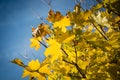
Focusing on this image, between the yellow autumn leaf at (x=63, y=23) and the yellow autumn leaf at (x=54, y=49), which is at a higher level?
the yellow autumn leaf at (x=63, y=23)

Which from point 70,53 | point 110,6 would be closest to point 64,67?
point 70,53

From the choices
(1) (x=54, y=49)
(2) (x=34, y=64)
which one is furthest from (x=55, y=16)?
(2) (x=34, y=64)

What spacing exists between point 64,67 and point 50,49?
14.4 inches

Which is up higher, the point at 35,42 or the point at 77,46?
the point at 35,42

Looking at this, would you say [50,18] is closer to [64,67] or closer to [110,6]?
[64,67]

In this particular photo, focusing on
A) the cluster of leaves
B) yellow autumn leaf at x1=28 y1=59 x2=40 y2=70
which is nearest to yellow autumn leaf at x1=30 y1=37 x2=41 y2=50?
the cluster of leaves

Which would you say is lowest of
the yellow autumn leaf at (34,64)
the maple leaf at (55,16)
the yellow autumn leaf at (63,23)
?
the yellow autumn leaf at (34,64)

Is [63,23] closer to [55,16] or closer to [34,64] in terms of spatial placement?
[55,16]

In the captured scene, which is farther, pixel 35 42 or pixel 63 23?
pixel 35 42

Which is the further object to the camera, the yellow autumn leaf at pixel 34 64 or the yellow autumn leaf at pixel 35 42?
the yellow autumn leaf at pixel 35 42

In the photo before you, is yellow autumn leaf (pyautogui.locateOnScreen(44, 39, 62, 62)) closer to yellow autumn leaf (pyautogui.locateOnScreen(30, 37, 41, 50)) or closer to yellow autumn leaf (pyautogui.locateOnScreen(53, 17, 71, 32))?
yellow autumn leaf (pyautogui.locateOnScreen(53, 17, 71, 32))

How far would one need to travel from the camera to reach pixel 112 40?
1232 mm

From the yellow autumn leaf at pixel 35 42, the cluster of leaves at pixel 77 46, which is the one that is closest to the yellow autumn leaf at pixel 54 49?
the cluster of leaves at pixel 77 46

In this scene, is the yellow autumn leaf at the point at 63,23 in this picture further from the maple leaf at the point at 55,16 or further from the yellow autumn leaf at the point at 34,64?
the yellow autumn leaf at the point at 34,64
